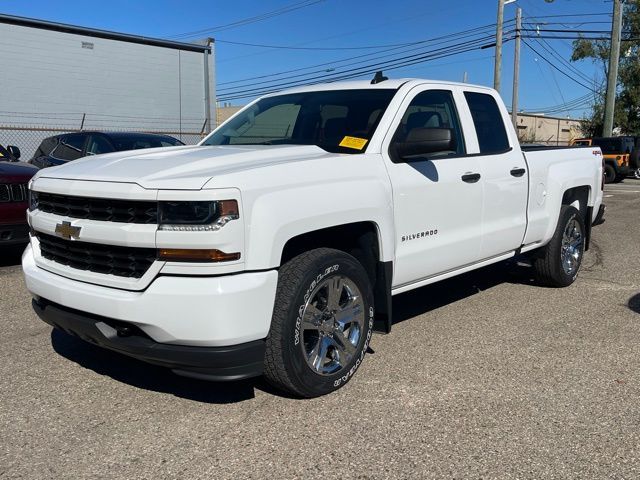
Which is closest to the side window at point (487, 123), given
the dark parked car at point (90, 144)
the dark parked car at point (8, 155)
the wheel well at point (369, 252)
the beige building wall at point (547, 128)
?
the wheel well at point (369, 252)

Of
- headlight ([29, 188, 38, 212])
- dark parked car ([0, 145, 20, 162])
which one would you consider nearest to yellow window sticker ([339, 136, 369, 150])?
headlight ([29, 188, 38, 212])

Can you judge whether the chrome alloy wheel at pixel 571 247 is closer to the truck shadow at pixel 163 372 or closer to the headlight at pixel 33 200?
the truck shadow at pixel 163 372

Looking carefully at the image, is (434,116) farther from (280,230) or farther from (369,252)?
(280,230)

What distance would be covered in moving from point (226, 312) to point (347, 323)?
3.35 ft

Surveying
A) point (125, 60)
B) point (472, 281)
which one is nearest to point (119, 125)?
point (125, 60)

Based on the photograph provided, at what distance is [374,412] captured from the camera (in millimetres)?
3471

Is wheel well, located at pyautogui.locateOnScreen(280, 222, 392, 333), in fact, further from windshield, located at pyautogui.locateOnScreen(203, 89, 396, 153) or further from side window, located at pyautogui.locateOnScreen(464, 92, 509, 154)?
side window, located at pyautogui.locateOnScreen(464, 92, 509, 154)

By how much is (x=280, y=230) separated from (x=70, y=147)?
8238 millimetres

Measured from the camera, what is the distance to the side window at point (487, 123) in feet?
16.6

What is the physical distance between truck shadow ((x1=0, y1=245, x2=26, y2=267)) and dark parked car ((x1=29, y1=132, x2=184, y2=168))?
2.05 metres

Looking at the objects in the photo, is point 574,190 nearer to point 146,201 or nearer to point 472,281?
point 472,281

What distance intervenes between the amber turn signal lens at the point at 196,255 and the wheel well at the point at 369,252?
31.6 inches

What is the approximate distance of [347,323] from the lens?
149 inches

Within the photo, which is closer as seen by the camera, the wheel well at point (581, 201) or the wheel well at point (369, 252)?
the wheel well at point (369, 252)
